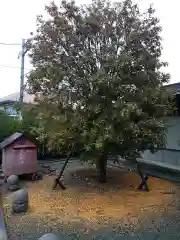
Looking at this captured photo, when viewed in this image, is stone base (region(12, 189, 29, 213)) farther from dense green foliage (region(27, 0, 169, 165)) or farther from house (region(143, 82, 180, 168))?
house (region(143, 82, 180, 168))

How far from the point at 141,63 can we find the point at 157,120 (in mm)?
1503

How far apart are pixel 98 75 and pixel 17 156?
3.76 metres

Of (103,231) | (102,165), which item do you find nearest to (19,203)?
(103,231)

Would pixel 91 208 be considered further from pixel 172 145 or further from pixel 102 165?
pixel 172 145

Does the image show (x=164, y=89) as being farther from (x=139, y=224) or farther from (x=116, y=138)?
(x=139, y=224)

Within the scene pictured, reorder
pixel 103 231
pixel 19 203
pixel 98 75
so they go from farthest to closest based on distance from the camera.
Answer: pixel 98 75 → pixel 19 203 → pixel 103 231

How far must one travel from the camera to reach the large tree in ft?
23.8

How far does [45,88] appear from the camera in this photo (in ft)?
26.0

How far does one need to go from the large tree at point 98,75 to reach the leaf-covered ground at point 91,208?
1119 millimetres

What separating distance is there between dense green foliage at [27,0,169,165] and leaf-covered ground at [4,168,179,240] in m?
1.15

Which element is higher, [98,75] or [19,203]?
[98,75]

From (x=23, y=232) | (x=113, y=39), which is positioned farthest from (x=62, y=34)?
(x=23, y=232)

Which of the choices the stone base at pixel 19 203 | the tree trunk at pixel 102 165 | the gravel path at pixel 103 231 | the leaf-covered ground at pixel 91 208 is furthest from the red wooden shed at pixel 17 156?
the gravel path at pixel 103 231

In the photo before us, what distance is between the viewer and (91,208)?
659cm
